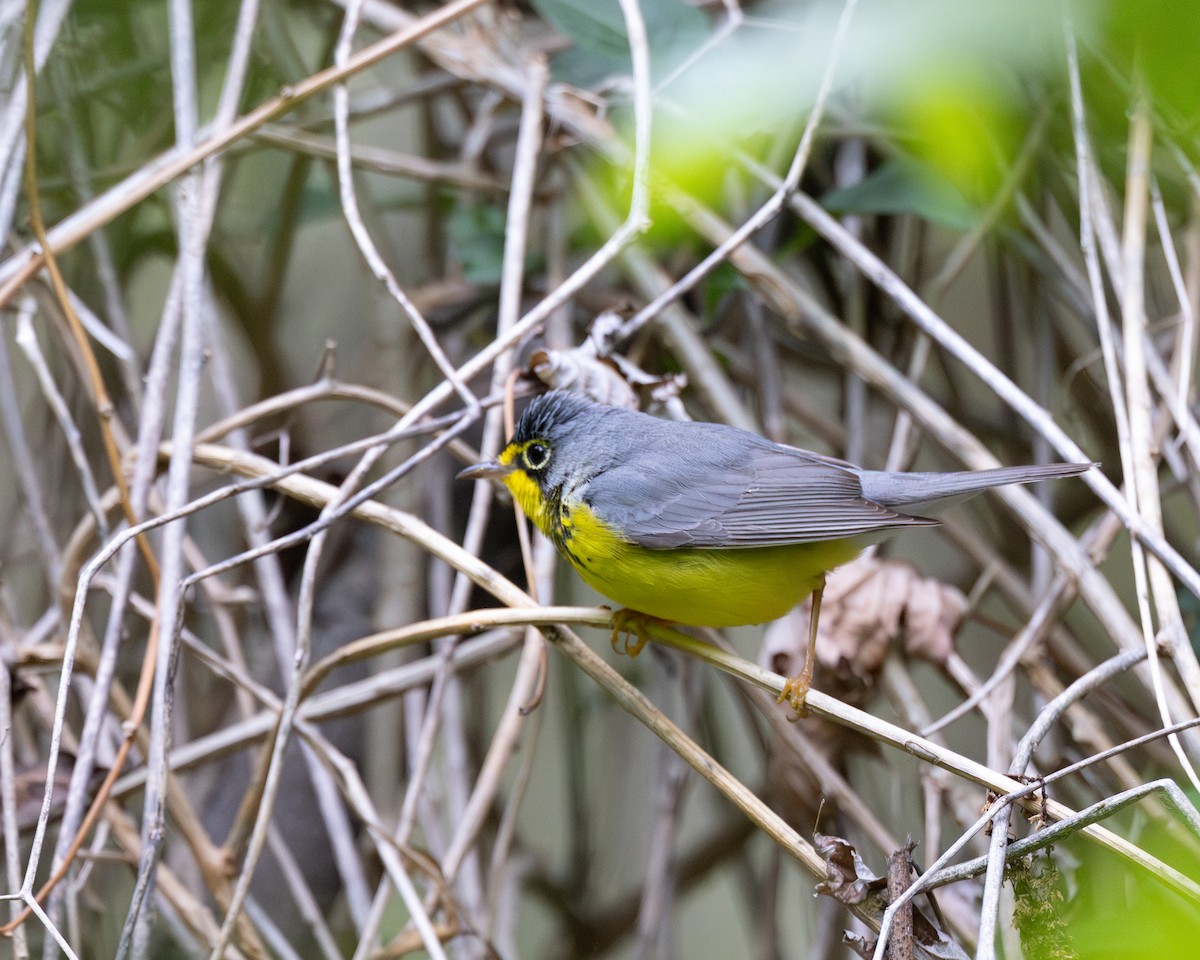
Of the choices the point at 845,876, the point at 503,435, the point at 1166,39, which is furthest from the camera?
the point at 503,435

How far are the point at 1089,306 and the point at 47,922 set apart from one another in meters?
2.72

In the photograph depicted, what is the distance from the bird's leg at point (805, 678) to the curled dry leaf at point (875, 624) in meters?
0.06

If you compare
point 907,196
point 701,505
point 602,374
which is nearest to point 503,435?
point 602,374

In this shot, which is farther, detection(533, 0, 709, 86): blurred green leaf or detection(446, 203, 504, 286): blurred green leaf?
detection(446, 203, 504, 286): blurred green leaf

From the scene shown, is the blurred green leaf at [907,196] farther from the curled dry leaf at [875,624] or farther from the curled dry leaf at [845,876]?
the curled dry leaf at [845,876]

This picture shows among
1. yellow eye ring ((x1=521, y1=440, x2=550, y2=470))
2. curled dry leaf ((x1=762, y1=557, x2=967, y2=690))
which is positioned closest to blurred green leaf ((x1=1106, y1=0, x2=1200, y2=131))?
yellow eye ring ((x1=521, y1=440, x2=550, y2=470))

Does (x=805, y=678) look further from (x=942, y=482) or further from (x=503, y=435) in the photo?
(x=503, y=435)

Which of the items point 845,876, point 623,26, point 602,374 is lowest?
point 845,876

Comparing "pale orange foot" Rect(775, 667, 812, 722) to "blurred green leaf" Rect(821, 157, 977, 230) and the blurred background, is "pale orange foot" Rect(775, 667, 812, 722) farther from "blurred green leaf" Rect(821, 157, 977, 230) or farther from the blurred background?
"blurred green leaf" Rect(821, 157, 977, 230)

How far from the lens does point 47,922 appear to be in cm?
146

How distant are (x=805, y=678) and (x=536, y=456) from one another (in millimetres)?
734

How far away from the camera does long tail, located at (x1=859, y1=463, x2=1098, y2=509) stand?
176cm

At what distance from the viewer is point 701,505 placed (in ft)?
6.36

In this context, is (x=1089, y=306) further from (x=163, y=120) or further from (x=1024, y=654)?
(x=163, y=120)
